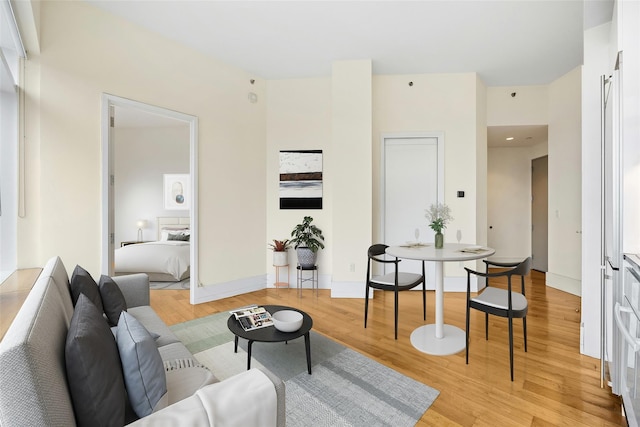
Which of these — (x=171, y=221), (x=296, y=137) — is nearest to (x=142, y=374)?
(x=296, y=137)

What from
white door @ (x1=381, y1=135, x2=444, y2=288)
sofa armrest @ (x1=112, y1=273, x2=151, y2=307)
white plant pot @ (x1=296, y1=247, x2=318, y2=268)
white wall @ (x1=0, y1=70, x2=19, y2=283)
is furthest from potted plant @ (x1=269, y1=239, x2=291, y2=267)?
white wall @ (x1=0, y1=70, x2=19, y2=283)

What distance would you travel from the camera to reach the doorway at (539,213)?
18.3ft

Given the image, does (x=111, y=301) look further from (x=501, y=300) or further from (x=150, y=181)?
(x=150, y=181)

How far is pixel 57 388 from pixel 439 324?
2637 millimetres

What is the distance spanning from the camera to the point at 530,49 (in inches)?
144

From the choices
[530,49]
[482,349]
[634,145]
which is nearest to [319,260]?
[482,349]

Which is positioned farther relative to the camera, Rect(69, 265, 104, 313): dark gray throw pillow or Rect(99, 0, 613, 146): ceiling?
Rect(99, 0, 613, 146): ceiling

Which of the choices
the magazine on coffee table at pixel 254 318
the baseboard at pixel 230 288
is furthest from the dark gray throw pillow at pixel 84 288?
the baseboard at pixel 230 288

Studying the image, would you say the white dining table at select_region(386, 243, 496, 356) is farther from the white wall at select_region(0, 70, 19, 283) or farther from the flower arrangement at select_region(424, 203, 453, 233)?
the white wall at select_region(0, 70, 19, 283)

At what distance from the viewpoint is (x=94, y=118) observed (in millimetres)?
2932

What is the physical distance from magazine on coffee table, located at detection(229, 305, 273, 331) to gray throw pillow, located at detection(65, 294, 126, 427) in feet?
3.57

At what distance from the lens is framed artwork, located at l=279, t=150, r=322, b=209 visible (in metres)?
4.53

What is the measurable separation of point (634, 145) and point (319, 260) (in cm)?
352

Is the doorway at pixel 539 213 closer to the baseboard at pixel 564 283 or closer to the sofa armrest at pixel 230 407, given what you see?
the baseboard at pixel 564 283
